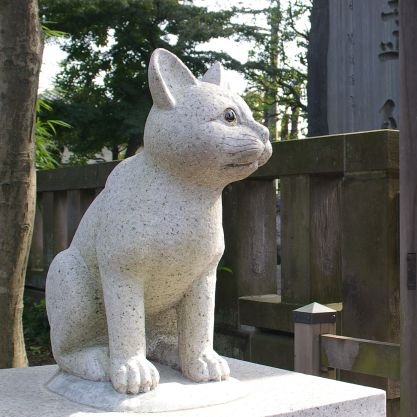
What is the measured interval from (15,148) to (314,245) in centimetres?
149

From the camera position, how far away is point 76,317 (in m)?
2.09

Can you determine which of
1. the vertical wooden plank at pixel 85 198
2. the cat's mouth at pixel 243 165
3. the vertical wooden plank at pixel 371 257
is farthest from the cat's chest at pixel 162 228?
the vertical wooden plank at pixel 85 198

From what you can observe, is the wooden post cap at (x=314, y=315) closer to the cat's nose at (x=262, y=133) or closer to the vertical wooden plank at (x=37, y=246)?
the cat's nose at (x=262, y=133)

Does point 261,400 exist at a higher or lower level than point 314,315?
lower

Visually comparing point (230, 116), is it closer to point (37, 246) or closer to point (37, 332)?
point (37, 332)

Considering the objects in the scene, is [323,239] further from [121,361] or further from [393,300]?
[121,361]

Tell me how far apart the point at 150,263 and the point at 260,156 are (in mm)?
454

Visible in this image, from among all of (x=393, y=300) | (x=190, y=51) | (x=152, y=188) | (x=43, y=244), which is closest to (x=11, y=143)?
(x=152, y=188)

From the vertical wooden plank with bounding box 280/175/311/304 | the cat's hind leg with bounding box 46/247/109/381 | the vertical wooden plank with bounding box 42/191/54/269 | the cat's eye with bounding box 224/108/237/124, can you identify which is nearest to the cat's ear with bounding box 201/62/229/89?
the cat's eye with bounding box 224/108/237/124

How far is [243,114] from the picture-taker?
6.56ft

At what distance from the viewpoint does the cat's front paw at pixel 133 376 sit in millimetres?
1889

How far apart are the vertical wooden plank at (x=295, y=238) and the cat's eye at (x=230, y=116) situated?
1.20 metres

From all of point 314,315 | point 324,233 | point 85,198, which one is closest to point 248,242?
point 324,233

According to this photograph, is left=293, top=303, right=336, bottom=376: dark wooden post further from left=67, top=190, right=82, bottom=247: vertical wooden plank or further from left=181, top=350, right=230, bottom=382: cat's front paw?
left=67, top=190, right=82, bottom=247: vertical wooden plank
